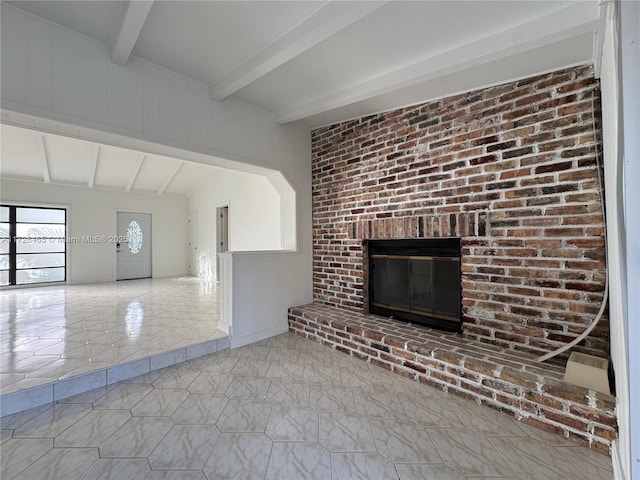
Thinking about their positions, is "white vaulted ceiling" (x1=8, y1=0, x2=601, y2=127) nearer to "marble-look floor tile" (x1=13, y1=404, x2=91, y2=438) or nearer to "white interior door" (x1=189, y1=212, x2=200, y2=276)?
"marble-look floor tile" (x1=13, y1=404, x2=91, y2=438)

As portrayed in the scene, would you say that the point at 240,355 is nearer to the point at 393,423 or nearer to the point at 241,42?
the point at 393,423

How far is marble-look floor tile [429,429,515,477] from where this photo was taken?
4.66 ft

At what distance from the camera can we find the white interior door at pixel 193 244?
7.98 metres

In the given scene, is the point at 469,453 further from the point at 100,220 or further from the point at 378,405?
the point at 100,220

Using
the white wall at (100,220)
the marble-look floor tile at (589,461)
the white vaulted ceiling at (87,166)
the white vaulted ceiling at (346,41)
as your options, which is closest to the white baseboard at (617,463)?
the marble-look floor tile at (589,461)

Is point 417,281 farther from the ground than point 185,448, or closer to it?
farther from the ground

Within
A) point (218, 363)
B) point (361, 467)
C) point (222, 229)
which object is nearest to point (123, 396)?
point (218, 363)

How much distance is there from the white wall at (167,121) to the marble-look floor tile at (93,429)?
1.26 m

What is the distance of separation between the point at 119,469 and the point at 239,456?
0.58 metres

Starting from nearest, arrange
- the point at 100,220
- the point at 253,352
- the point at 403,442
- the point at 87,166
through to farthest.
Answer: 1. the point at 403,442
2. the point at 253,352
3. the point at 87,166
4. the point at 100,220

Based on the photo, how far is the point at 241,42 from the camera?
7.27 feet

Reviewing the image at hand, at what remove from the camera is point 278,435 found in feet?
5.52

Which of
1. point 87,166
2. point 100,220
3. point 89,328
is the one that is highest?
point 87,166

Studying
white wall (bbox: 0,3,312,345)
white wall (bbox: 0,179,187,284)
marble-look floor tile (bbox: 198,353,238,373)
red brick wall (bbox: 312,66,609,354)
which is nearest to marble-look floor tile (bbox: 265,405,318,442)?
marble-look floor tile (bbox: 198,353,238,373)
